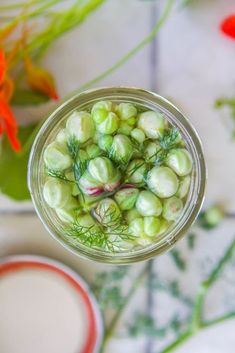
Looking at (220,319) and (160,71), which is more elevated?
(160,71)

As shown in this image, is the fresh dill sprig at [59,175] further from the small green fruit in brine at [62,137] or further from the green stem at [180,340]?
the green stem at [180,340]

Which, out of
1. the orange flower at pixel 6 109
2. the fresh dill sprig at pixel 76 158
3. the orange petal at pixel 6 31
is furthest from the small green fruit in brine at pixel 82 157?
the orange petal at pixel 6 31

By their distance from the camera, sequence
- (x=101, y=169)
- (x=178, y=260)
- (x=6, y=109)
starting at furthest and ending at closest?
(x=178, y=260)
(x=6, y=109)
(x=101, y=169)

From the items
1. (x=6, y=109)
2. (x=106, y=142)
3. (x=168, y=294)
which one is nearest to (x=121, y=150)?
(x=106, y=142)

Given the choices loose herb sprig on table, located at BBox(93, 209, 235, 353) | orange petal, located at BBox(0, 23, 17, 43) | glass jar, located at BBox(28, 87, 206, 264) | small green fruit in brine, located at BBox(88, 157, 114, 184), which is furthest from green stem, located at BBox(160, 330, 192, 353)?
orange petal, located at BBox(0, 23, 17, 43)

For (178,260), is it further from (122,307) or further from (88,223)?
(88,223)

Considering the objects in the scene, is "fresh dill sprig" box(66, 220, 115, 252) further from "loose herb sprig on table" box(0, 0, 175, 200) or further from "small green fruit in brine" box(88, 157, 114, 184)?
"loose herb sprig on table" box(0, 0, 175, 200)
